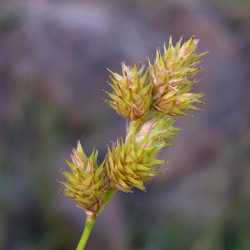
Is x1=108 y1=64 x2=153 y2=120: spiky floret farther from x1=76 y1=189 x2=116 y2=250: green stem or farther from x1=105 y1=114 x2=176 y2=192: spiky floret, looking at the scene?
x1=76 y1=189 x2=116 y2=250: green stem

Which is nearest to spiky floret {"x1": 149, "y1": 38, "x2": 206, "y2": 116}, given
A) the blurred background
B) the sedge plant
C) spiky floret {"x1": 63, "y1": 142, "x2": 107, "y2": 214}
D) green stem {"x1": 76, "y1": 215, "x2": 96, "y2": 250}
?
the sedge plant

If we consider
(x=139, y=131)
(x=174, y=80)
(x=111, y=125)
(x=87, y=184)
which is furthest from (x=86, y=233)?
(x=111, y=125)

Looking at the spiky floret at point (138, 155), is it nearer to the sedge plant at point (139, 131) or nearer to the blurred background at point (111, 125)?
the sedge plant at point (139, 131)

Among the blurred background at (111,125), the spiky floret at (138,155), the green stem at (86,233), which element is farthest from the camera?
the blurred background at (111,125)

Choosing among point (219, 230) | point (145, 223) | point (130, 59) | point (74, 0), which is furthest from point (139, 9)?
point (219, 230)

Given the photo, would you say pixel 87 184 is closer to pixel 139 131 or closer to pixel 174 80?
pixel 139 131

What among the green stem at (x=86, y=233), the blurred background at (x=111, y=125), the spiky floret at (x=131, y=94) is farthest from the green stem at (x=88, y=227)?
the blurred background at (x=111, y=125)
